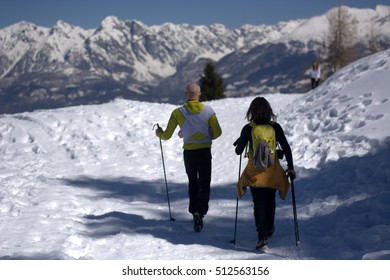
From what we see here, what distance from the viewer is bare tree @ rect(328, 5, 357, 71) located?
47.1 metres

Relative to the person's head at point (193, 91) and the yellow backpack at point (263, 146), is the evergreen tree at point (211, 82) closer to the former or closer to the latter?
the person's head at point (193, 91)

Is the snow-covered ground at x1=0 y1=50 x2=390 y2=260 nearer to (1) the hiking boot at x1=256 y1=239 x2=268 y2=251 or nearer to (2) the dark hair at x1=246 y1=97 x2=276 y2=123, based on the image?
(1) the hiking boot at x1=256 y1=239 x2=268 y2=251

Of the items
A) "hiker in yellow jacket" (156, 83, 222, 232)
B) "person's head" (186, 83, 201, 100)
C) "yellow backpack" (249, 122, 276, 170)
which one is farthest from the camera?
"hiker in yellow jacket" (156, 83, 222, 232)

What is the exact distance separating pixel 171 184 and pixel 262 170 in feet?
19.4

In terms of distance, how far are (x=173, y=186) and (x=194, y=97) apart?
4932 millimetres

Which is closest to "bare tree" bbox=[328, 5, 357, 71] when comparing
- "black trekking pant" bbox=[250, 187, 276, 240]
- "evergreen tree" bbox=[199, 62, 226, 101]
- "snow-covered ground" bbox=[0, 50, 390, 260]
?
"evergreen tree" bbox=[199, 62, 226, 101]

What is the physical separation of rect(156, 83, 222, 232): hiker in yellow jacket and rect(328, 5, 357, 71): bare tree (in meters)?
42.8

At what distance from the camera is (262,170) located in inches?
247

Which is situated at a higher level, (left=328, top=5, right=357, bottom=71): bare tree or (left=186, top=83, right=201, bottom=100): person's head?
(left=328, top=5, right=357, bottom=71): bare tree

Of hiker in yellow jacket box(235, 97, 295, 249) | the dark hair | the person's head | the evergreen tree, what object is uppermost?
the evergreen tree

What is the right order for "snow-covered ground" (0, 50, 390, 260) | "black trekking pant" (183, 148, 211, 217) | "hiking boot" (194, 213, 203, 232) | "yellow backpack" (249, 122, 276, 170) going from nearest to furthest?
"yellow backpack" (249, 122, 276, 170) < "snow-covered ground" (0, 50, 390, 260) < "black trekking pant" (183, 148, 211, 217) < "hiking boot" (194, 213, 203, 232)
